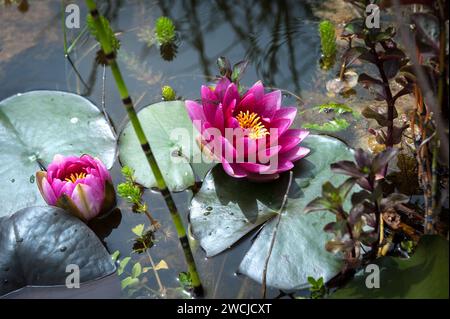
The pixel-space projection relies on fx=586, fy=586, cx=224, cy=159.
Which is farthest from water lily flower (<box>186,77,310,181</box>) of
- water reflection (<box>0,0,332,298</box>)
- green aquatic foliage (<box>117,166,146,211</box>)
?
water reflection (<box>0,0,332,298</box>)

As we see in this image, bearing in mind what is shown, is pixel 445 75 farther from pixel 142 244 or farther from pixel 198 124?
pixel 142 244

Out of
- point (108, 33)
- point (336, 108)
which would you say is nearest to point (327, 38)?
point (336, 108)

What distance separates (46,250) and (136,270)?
30cm

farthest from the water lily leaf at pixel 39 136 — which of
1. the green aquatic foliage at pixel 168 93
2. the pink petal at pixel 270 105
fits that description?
the pink petal at pixel 270 105

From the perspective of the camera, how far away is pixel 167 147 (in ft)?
7.33

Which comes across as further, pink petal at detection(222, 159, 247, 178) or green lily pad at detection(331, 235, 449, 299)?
pink petal at detection(222, 159, 247, 178)

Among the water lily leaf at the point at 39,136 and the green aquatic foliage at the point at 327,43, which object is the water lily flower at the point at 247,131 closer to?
the water lily leaf at the point at 39,136

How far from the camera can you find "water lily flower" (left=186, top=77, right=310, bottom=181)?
6.54ft

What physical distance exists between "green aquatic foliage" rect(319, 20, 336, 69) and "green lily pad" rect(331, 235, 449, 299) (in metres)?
1.13

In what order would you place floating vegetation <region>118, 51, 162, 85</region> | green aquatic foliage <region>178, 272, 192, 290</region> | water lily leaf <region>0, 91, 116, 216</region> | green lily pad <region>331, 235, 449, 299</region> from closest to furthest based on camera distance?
1. green lily pad <region>331, 235, 449, 299</region>
2. green aquatic foliage <region>178, 272, 192, 290</region>
3. water lily leaf <region>0, 91, 116, 216</region>
4. floating vegetation <region>118, 51, 162, 85</region>

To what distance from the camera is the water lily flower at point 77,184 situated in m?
2.00

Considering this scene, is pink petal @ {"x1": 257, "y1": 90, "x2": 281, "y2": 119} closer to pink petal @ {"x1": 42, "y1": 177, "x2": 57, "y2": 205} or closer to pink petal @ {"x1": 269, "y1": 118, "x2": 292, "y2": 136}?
pink petal @ {"x1": 269, "y1": 118, "x2": 292, "y2": 136}

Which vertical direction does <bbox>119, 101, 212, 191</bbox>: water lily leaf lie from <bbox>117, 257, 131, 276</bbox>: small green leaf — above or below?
above
